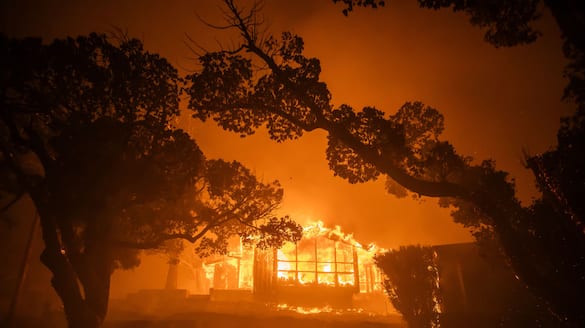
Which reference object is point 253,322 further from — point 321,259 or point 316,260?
point 321,259

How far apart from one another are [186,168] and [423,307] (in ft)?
47.8

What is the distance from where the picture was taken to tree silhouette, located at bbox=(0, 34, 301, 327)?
1074cm

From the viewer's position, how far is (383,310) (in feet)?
108

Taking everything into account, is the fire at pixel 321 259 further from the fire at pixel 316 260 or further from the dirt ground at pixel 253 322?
the dirt ground at pixel 253 322

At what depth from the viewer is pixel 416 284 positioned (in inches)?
722

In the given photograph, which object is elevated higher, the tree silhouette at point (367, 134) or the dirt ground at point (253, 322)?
the tree silhouette at point (367, 134)

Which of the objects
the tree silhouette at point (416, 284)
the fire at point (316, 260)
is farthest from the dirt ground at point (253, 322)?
the fire at point (316, 260)

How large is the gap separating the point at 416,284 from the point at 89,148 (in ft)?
55.6

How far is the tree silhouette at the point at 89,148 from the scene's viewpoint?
423 inches

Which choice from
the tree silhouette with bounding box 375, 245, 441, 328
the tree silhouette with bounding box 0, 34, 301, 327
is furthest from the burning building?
the tree silhouette with bounding box 0, 34, 301, 327

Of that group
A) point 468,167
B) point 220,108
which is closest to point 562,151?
point 468,167

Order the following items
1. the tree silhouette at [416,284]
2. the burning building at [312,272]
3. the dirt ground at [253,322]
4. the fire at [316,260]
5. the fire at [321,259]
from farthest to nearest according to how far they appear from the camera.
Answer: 1. the fire at [321,259]
2. the fire at [316,260]
3. the burning building at [312,272]
4. the dirt ground at [253,322]
5. the tree silhouette at [416,284]

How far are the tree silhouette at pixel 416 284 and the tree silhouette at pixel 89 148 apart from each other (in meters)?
12.5

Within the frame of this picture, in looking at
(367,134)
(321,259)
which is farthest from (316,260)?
(367,134)
